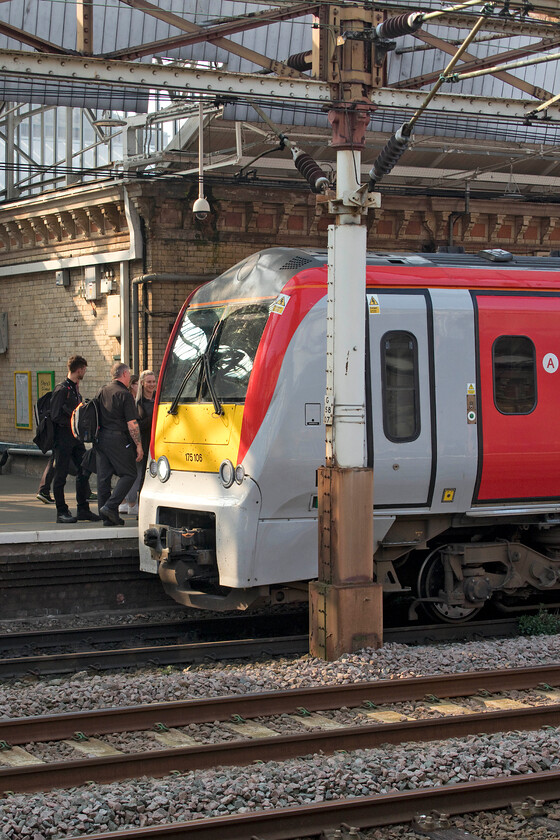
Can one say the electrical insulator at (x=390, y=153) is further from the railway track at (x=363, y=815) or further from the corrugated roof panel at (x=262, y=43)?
the railway track at (x=363, y=815)

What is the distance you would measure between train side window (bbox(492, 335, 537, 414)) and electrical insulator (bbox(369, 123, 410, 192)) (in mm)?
2193

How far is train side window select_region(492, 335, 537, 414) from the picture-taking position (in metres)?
9.33

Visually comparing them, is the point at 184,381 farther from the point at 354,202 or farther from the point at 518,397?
the point at 518,397

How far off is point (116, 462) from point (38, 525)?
1.20 metres

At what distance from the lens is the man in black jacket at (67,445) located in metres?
11.5

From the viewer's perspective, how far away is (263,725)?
22.0 feet

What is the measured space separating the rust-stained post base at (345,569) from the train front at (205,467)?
0.69 m

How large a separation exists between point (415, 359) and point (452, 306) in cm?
57

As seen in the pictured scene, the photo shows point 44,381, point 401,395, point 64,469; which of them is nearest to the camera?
point 401,395

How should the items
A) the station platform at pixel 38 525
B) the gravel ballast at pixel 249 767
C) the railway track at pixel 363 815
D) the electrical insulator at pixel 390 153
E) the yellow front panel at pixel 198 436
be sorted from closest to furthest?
the railway track at pixel 363 815 → the gravel ballast at pixel 249 767 → the electrical insulator at pixel 390 153 → the yellow front panel at pixel 198 436 → the station platform at pixel 38 525

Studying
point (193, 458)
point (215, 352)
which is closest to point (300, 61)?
point (215, 352)

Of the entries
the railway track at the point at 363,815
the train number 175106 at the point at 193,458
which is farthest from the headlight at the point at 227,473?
the railway track at the point at 363,815

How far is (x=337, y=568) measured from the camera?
26.0 feet

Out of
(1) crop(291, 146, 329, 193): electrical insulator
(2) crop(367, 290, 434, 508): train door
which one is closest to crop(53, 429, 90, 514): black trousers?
(2) crop(367, 290, 434, 508): train door
